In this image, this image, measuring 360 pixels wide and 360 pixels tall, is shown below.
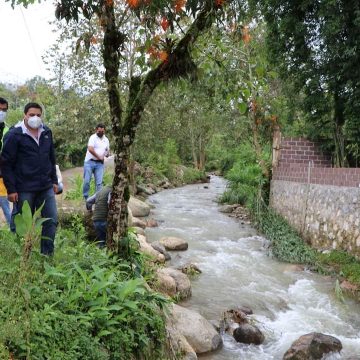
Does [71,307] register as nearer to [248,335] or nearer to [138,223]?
[248,335]

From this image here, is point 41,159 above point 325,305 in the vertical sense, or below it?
above

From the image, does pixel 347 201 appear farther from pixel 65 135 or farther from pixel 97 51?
pixel 65 135

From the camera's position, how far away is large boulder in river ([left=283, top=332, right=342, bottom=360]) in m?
5.23

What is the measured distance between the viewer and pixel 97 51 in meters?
14.1

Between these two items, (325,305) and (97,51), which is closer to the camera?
(325,305)

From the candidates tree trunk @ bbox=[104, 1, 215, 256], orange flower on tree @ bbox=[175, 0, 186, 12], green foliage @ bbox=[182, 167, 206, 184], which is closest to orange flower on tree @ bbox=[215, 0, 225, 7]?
tree trunk @ bbox=[104, 1, 215, 256]

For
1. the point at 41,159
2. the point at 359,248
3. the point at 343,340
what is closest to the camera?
the point at 41,159

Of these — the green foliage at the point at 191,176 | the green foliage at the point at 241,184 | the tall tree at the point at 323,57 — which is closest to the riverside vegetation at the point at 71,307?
the tall tree at the point at 323,57

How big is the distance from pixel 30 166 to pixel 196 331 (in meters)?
2.84

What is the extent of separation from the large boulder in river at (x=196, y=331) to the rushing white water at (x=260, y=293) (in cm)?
12

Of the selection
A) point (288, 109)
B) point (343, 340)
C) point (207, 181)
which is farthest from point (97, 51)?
point (207, 181)

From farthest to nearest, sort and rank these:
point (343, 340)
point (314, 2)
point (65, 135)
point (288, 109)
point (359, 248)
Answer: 1. point (65, 135)
2. point (288, 109)
3. point (314, 2)
4. point (359, 248)
5. point (343, 340)

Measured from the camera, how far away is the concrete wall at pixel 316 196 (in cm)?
898

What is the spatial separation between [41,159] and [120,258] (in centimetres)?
138
